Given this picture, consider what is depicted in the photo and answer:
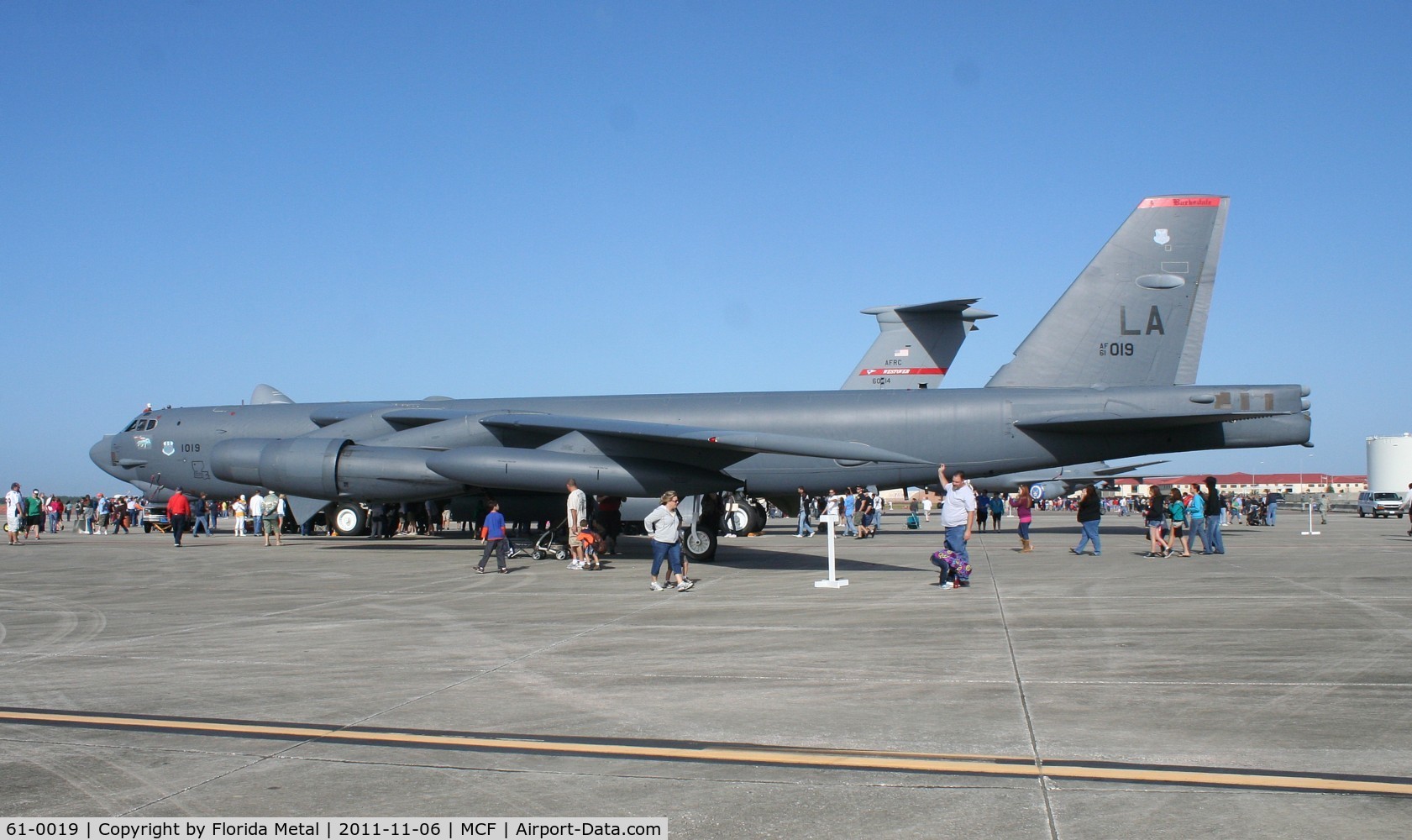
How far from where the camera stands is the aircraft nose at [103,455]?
26219 millimetres

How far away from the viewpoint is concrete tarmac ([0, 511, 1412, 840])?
13.9ft

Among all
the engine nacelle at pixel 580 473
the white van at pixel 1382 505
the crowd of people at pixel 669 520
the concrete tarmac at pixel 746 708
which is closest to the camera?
the concrete tarmac at pixel 746 708

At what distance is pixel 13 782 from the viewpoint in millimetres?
4574

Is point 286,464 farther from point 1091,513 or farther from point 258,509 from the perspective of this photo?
point 1091,513

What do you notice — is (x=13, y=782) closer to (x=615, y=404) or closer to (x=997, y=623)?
(x=997, y=623)

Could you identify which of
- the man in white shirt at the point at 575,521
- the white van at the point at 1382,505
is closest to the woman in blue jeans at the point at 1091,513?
the man in white shirt at the point at 575,521

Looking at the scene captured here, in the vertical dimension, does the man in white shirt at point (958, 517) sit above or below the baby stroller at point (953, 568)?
above

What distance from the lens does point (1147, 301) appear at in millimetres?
19359

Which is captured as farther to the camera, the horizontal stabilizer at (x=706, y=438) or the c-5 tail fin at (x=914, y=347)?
the c-5 tail fin at (x=914, y=347)

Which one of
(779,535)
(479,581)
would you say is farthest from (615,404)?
(779,535)

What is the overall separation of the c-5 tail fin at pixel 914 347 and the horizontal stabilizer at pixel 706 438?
825 cm

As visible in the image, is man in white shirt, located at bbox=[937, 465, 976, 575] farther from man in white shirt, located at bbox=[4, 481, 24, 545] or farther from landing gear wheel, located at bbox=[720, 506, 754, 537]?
man in white shirt, located at bbox=[4, 481, 24, 545]

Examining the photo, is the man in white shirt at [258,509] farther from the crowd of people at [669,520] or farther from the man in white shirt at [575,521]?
the man in white shirt at [575,521]

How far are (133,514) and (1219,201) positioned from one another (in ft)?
130
